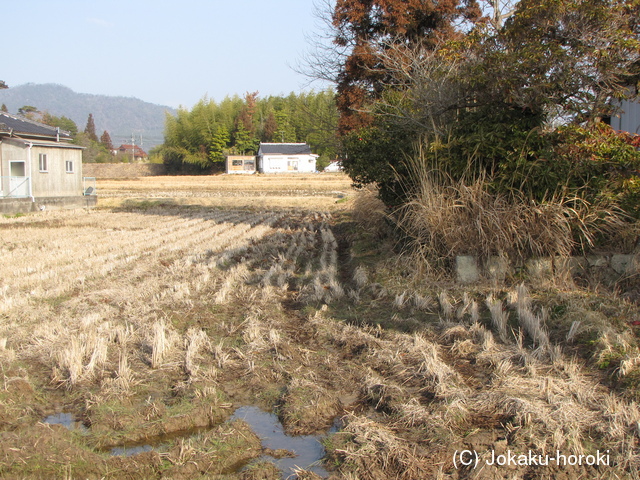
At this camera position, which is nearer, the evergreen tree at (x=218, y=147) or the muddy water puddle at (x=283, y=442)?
the muddy water puddle at (x=283, y=442)

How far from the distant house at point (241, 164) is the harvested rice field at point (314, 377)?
5822 centimetres

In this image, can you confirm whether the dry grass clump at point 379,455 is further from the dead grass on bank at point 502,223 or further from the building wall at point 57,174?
the building wall at point 57,174

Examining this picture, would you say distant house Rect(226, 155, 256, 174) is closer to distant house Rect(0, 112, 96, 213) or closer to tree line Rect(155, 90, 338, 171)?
tree line Rect(155, 90, 338, 171)

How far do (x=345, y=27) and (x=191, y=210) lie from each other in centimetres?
839

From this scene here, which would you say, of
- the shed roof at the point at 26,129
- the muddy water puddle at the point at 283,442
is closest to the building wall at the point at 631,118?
the muddy water puddle at the point at 283,442

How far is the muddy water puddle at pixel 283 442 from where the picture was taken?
117 inches

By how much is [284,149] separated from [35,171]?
49.0 m

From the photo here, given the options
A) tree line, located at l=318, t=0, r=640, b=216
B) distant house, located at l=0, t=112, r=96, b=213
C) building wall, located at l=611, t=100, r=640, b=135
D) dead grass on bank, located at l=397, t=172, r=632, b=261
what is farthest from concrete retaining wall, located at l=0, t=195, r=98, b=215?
building wall, located at l=611, t=100, r=640, b=135

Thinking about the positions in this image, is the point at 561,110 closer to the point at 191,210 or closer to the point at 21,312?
the point at 21,312

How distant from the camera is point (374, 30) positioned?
50.5ft

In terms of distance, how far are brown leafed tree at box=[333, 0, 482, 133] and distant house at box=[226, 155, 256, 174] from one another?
165 ft

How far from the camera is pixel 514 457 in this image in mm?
2885

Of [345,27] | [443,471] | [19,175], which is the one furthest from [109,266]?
[19,175]

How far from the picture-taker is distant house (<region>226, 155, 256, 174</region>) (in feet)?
213
